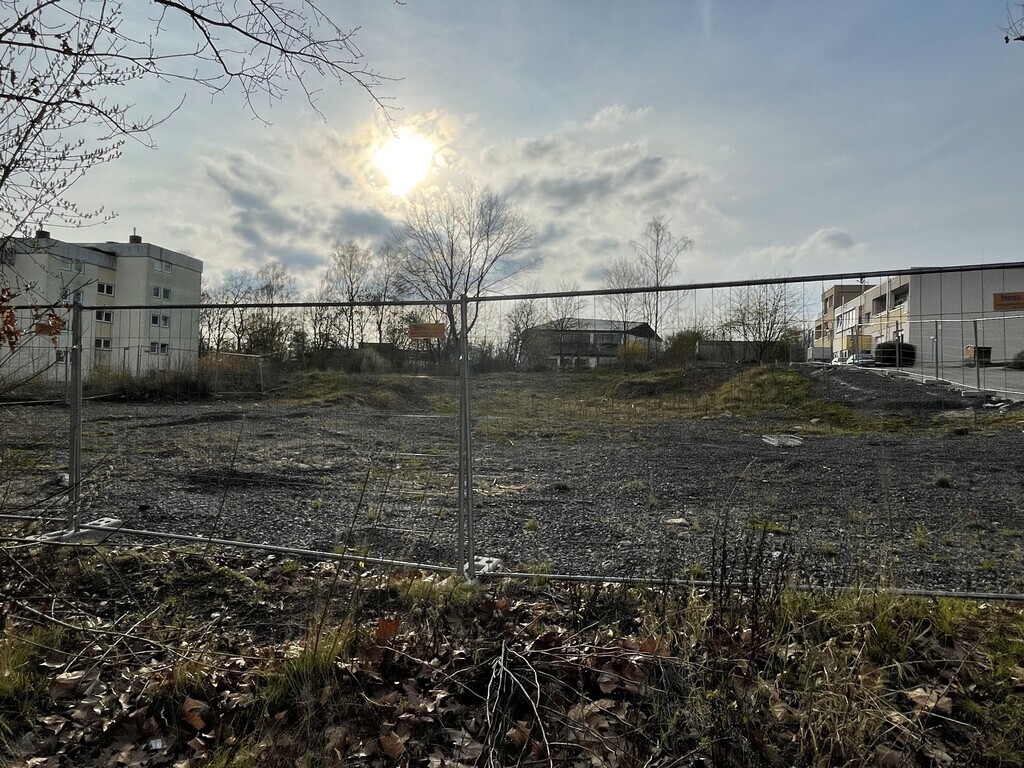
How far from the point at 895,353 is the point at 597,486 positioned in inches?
139

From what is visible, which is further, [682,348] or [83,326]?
[83,326]

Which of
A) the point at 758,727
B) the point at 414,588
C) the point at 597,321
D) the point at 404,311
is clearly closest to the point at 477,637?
the point at 414,588

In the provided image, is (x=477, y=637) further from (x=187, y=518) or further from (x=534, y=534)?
(x=187, y=518)

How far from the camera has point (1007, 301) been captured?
11.1ft

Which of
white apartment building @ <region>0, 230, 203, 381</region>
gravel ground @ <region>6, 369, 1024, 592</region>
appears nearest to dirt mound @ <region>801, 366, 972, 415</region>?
gravel ground @ <region>6, 369, 1024, 592</region>

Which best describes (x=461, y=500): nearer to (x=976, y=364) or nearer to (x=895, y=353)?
(x=895, y=353)

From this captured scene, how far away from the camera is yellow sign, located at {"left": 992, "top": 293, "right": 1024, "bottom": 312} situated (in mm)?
3322

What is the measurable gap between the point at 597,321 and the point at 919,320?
2.22m

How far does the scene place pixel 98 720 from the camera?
2.91 m

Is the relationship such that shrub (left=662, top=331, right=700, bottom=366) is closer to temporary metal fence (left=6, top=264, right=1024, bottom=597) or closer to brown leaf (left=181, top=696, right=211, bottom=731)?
temporary metal fence (left=6, top=264, right=1024, bottom=597)

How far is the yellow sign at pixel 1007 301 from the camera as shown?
3322mm

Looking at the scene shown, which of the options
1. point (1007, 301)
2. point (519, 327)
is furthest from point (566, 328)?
point (1007, 301)

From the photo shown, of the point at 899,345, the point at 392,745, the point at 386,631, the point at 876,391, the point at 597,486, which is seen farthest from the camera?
the point at 597,486

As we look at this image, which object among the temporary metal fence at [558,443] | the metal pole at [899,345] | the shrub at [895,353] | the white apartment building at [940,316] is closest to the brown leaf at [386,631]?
the temporary metal fence at [558,443]
